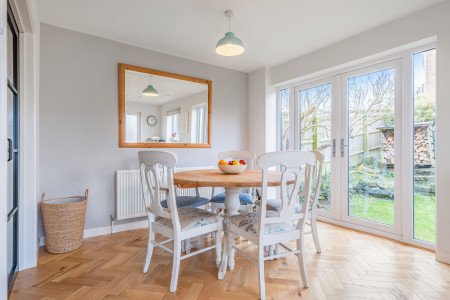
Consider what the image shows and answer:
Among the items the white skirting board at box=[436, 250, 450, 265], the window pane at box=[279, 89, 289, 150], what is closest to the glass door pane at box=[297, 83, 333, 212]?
the window pane at box=[279, 89, 289, 150]

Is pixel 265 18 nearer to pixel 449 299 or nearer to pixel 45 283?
pixel 449 299

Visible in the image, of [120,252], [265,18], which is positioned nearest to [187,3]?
[265,18]

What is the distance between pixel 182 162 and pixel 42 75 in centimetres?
178

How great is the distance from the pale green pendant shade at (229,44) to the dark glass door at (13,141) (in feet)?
4.81

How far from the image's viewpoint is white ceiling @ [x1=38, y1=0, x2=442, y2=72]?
7.27ft

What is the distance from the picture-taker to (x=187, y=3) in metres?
2.21

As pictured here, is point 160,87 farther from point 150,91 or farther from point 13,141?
point 13,141

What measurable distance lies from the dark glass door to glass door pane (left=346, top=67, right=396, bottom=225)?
3.27 m

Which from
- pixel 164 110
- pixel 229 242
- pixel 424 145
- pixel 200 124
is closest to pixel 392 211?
pixel 424 145

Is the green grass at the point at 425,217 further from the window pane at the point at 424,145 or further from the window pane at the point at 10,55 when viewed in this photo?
the window pane at the point at 10,55

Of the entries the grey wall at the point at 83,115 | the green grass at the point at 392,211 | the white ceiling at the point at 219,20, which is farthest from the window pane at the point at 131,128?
the green grass at the point at 392,211

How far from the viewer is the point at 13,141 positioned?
1.81 m

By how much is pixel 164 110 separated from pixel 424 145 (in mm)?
2877

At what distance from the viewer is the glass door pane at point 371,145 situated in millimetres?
2756
